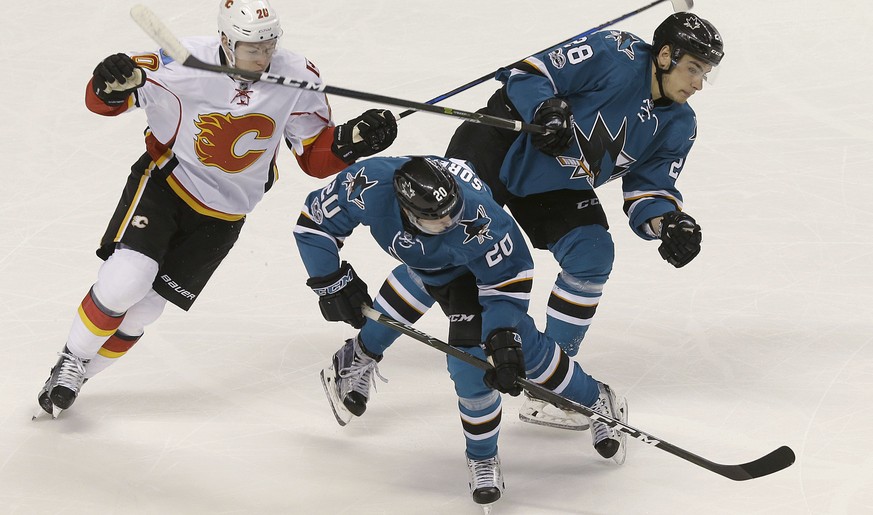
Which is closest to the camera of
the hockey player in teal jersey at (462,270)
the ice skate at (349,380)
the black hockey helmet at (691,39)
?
the hockey player in teal jersey at (462,270)

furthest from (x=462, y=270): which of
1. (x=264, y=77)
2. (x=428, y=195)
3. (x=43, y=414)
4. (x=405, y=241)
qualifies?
(x=43, y=414)

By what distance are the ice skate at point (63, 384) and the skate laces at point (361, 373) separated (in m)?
0.81

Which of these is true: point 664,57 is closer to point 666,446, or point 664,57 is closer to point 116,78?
point 666,446

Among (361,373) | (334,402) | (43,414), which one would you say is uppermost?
(361,373)

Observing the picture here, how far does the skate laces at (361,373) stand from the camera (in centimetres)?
399

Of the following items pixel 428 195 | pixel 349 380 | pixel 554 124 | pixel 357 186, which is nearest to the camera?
pixel 428 195

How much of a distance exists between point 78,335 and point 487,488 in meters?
1.36

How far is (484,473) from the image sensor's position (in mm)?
3488

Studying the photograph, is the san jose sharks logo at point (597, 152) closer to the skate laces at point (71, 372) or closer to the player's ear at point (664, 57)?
the player's ear at point (664, 57)

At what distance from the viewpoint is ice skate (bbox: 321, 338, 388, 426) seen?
3.95 m

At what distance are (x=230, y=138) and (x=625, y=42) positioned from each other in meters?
1.25

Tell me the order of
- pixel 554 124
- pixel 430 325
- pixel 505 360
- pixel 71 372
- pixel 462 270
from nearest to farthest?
pixel 505 360 < pixel 462 270 < pixel 554 124 < pixel 71 372 < pixel 430 325

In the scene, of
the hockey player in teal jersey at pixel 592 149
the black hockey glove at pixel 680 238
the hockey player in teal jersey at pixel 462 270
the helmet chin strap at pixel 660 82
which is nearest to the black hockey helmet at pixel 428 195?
the hockey player in teal jersey at pixel 462 270

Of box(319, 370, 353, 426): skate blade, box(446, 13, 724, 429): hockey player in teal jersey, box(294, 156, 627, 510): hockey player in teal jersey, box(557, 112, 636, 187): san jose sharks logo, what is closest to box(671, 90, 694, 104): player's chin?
box(446, 13, 724, 429): hockey player in teal jersey
